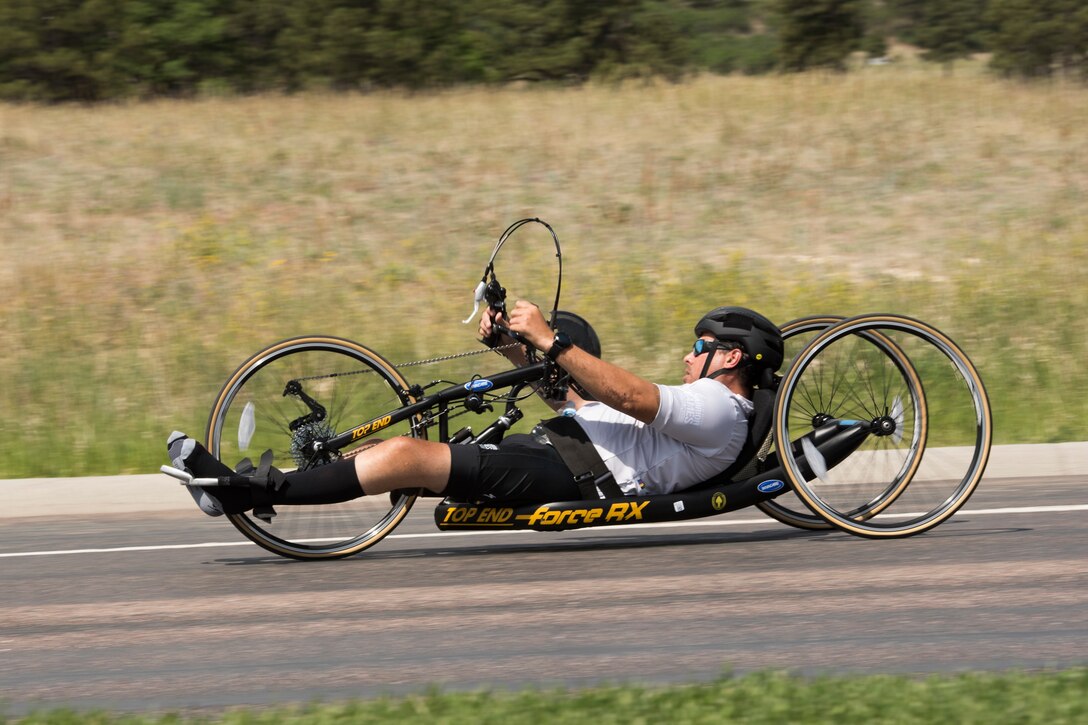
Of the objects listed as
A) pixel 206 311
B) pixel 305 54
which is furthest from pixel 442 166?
pixel 305 54

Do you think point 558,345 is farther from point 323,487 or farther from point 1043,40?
point 1043,40

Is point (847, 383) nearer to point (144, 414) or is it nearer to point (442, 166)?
point (144, 414)

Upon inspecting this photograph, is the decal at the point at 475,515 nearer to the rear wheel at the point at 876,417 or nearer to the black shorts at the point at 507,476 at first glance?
the black shorts at the point at 507,476

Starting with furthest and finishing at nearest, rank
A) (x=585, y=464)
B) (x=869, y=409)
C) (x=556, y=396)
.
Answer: (x=869, y=409) < (x=556, y=396) < (x=585, y=464)

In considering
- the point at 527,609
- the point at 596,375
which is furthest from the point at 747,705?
the point at 596,375

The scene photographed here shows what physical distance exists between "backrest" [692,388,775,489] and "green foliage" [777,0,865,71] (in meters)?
24.9

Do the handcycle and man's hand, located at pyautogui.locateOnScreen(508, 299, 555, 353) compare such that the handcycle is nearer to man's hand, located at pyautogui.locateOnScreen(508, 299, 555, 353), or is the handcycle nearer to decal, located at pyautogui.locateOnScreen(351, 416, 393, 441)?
decal, located at pyautogui.locateOnScreen(351, 416, 393, 441)

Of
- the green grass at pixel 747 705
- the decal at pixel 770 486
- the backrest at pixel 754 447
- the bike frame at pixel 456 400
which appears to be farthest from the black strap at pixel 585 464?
the green grass at pixel 747 705

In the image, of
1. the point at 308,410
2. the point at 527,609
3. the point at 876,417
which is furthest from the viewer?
the point at 308,410

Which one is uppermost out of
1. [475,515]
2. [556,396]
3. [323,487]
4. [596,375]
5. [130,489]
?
[596,375]

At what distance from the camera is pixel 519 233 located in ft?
55.9

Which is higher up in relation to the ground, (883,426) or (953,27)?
(953,27)

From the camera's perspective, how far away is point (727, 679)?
4.17 metres

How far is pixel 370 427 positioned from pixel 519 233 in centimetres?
1113
